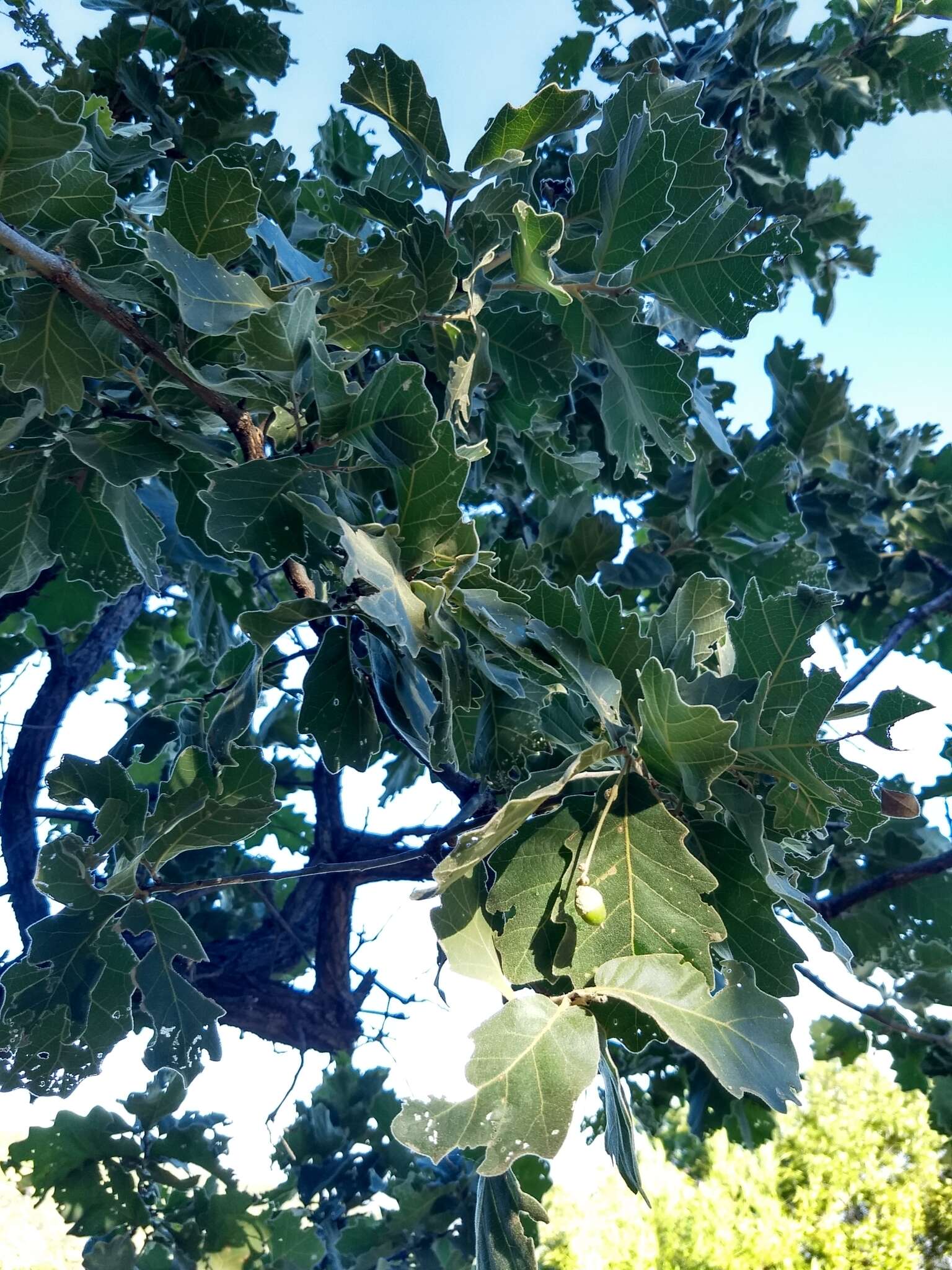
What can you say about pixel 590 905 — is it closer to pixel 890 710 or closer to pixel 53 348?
pixel 890 710

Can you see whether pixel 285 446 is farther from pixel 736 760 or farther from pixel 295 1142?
pixel 295 1142

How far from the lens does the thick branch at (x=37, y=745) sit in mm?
2824

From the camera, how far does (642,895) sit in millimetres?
875

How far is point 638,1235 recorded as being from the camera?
12.3m

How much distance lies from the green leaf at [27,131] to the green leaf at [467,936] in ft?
2.57

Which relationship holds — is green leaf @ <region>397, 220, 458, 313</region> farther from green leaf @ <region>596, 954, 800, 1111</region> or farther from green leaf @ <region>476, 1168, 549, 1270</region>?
green leaf @ <region>476, 1168, 549, 1270</region>

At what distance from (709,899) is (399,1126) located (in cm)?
38

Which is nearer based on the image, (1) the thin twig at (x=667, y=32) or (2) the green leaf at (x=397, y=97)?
(2) the green leaf at (x=397, y=97)

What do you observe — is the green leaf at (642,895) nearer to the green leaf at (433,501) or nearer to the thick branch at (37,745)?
the green leaf at (433,501)

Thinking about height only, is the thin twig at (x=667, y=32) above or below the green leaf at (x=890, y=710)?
above

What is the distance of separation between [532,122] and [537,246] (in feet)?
0.79

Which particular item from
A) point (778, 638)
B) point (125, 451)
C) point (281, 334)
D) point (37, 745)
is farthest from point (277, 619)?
point (37, 745)

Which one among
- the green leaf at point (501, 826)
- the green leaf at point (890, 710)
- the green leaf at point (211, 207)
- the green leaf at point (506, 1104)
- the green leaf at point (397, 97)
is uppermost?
the green leaf at point (397, 97)

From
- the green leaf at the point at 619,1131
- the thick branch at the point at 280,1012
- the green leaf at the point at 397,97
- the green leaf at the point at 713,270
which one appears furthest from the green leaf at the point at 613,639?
the thick branch at the point at 280,1012
